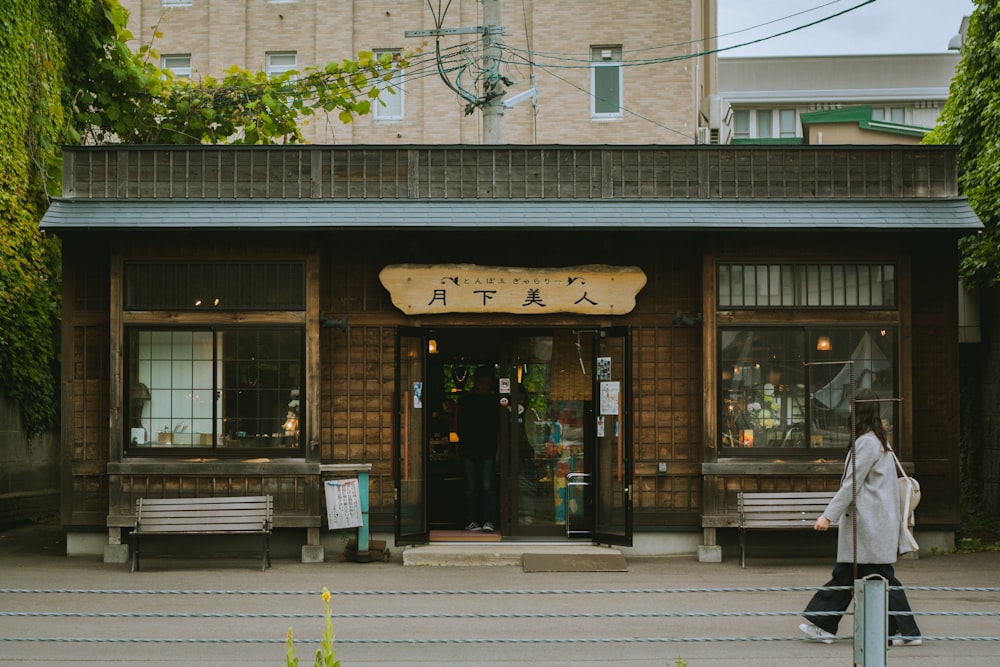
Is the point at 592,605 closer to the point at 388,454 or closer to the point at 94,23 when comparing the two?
the point at 388,454

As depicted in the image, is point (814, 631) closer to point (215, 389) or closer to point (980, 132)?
point (215, 389)

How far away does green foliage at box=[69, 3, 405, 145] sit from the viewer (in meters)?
17.7

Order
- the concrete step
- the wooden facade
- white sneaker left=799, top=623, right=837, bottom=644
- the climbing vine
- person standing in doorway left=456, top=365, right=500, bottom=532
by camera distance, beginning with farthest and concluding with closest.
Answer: the climbing vine < person standing in doorway left=456, top=365, right=500, bottom=532 < the wooden facade < the concrete step < white sneaker left=799, top=623, right=837, bottom=644

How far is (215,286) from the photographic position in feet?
41.9

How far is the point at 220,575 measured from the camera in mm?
11953

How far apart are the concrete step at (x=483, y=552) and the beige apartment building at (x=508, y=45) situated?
2026 centimetres

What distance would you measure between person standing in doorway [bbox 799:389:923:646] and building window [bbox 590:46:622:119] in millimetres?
24166

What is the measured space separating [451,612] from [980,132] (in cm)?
1153

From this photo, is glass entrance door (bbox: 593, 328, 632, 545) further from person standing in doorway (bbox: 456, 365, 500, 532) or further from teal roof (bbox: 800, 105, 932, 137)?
teal roof (bbox: 800, 105, 932, 137)

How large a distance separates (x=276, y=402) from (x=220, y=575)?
2163 millimetres

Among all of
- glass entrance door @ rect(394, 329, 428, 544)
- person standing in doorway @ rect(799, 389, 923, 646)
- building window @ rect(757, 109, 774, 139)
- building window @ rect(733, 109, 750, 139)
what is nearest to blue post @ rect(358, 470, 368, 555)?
glass entrance door @ rect(394, 329, 428, 544)

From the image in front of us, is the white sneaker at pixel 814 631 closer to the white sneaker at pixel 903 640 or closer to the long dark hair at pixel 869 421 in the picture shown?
the white sneaker at pixel 903 640

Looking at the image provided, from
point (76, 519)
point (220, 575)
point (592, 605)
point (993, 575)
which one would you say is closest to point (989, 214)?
point (993, 575)

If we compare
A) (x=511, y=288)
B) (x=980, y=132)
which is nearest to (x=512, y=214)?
(x=511, y=288)
